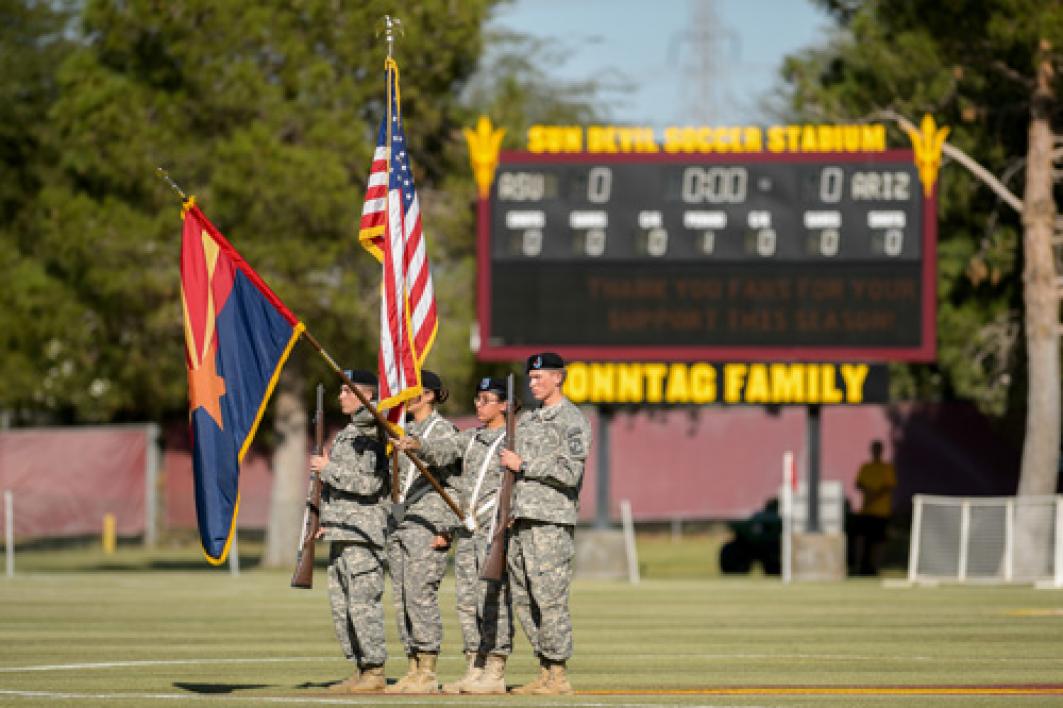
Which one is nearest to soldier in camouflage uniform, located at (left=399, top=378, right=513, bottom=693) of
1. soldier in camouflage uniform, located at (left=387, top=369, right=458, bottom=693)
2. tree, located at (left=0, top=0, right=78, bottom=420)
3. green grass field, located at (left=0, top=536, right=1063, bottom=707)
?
soldier in camouflage uniform, located at (left=387, top=369, right=458, bottom=693)

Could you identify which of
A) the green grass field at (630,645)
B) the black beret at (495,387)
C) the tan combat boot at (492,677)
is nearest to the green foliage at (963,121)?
the green grass field at (630,645)

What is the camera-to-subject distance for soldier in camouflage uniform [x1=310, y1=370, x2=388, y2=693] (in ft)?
48.5

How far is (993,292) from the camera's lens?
38625mm

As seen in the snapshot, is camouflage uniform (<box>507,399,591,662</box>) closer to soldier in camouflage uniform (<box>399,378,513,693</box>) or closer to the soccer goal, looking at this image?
soldier in camouflage uniform (<box>399,378,513,693</box>)

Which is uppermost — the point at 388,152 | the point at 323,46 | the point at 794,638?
the point at 323,46

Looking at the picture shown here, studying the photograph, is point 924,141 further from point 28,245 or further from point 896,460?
point 28,245

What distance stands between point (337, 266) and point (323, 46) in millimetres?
3493

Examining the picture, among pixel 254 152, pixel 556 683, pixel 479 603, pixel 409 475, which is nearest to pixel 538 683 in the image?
pixel 556 683

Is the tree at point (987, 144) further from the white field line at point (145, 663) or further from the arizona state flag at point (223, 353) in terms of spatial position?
the arizona state flag at point (223, 353)

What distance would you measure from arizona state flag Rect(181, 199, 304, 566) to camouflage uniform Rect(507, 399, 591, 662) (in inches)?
62.2

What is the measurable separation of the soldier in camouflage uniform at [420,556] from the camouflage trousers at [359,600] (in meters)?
0.13

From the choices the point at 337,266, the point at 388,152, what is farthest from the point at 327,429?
the point at 388,152

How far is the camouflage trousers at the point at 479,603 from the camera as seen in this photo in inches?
576

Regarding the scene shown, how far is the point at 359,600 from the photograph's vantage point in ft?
48.5
